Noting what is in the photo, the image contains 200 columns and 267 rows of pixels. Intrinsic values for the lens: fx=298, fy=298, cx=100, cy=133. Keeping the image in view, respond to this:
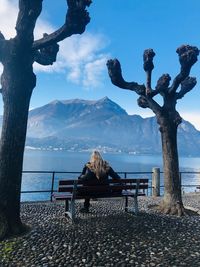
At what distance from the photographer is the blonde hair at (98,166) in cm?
813

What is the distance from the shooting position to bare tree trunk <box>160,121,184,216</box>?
9164mm

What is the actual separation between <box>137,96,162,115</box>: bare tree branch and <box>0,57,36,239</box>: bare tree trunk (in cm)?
482

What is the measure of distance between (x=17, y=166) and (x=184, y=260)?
3797mm

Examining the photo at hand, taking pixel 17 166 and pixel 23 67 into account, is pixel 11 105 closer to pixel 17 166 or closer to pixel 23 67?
pixel 23 67

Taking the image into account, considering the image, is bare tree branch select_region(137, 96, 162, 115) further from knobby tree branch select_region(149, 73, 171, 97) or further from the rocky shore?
the rocky shore

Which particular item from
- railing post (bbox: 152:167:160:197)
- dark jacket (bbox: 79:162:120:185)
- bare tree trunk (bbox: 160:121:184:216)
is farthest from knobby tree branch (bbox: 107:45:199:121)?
railing post (bbox: 152:167:160:197)

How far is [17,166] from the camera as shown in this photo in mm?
6445

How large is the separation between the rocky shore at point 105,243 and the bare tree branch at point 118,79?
4.51 metres

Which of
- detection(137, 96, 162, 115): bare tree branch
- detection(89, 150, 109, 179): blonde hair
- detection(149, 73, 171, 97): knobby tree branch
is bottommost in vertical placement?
detection(89, 150, 109, 179): blonde hair

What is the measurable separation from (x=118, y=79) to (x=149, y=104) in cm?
139

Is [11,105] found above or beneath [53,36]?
beneath

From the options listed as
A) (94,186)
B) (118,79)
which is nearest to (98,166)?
(94,186)

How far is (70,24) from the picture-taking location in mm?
7059

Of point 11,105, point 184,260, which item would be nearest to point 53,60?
point 11,105
